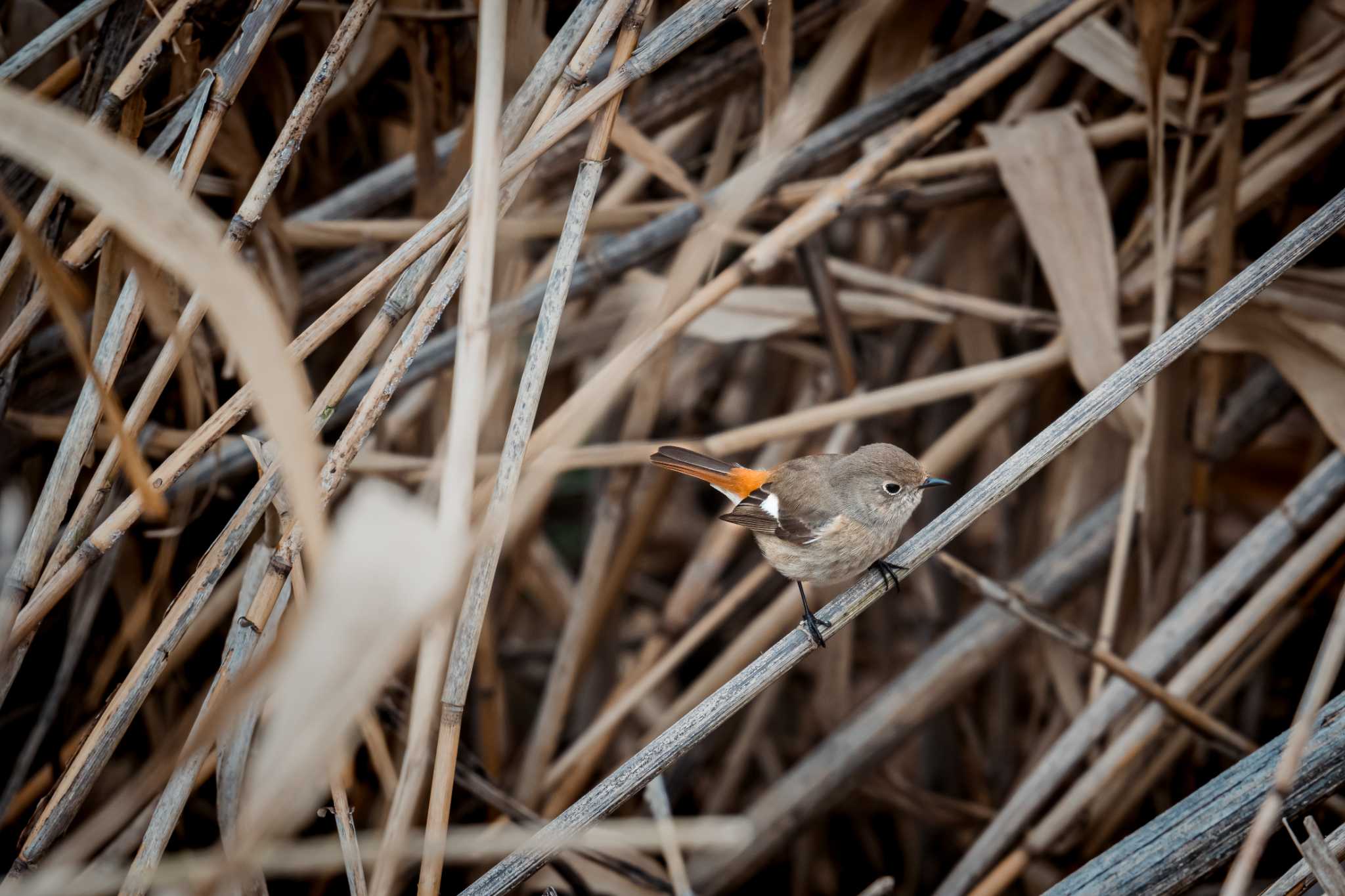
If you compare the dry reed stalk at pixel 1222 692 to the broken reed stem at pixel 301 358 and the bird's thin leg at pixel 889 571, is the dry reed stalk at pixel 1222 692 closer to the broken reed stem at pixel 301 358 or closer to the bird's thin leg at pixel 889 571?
the bird's thin leg at pixel 889 571

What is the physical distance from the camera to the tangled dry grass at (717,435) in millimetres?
1535

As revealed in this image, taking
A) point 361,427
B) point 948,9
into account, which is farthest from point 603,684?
point 948,9

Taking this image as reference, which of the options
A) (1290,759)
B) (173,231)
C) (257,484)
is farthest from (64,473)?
(1290,759)

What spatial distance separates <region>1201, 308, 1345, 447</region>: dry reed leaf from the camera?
212cm

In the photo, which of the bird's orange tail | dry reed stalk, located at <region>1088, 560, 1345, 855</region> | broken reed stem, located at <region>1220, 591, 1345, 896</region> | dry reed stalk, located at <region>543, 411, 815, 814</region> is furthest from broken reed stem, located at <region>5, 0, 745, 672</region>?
dry reed stalk, located at <region>1088, 560, 1345, 855</region>

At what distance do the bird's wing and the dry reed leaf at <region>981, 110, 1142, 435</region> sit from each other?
0.77 metres

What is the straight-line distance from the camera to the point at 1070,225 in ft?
7.57

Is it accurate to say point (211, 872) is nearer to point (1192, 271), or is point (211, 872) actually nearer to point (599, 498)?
point (599, 498)

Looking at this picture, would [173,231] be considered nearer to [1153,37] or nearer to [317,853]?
[317,853]

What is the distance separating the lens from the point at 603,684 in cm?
306

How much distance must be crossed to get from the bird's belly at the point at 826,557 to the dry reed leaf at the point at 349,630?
1373 mm

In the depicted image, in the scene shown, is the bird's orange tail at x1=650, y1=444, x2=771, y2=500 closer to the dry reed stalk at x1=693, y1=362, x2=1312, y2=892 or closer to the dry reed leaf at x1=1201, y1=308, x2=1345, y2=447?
the dry reed stalk at x1=693, y1=362, x2=1312, y2=892

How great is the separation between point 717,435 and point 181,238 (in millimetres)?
1885

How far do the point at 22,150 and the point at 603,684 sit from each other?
8.20 ft
